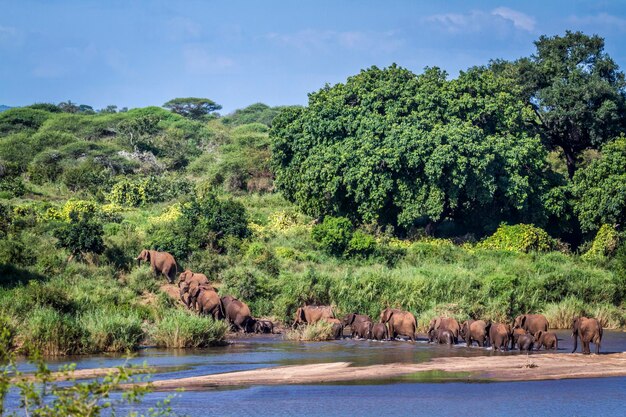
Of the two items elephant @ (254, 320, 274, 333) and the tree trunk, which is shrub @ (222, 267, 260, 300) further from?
the tree trunk

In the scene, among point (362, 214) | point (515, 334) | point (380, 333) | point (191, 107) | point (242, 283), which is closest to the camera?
point (515, 334)

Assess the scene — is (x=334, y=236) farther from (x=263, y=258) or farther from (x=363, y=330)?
(x=363, y=330)

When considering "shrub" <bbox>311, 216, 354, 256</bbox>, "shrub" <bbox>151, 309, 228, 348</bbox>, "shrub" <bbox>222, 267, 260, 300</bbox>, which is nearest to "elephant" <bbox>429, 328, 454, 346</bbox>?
"shrub" <bbox>151, 309, 228, 348</bbox>

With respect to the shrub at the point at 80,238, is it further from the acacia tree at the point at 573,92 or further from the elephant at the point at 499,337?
the acacia tree at the point at 573,92

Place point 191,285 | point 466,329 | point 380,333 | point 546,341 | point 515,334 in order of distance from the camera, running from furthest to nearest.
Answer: point 191,285 < point 380,333 < point 466,329 < point 515,334 < point 546,341

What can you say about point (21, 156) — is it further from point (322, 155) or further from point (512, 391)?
point (512, 391)

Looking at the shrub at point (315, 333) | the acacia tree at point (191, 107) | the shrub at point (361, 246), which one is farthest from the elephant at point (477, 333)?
the acacia tree at point (191, 107)

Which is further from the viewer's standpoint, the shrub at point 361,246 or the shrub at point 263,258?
the shrub at point 361,246

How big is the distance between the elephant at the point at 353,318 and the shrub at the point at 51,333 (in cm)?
805

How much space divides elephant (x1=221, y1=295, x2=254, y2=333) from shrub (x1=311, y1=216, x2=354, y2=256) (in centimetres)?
890

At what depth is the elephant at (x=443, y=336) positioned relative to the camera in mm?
27312

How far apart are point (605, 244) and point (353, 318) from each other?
49.0 ft

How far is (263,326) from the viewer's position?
29.5 meters

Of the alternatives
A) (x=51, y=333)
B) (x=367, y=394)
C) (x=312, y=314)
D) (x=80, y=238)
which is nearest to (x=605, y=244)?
(x=312, y=314)
